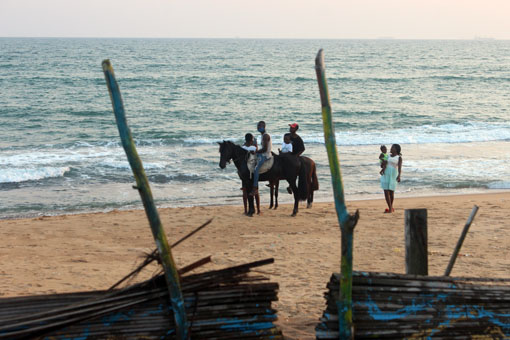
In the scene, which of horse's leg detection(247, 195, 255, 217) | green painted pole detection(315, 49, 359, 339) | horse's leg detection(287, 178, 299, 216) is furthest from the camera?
horse's leg detection(287, 178, 299, 216)

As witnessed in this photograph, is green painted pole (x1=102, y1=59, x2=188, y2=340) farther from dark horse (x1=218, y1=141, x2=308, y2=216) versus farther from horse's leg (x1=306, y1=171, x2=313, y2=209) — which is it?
horse's leg (x1=306, y1=171, x2=313, y2=209)

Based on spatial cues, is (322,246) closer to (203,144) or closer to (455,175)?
(455,175)

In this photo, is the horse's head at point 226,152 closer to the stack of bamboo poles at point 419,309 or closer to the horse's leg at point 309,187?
the horse's leg at point 309,187

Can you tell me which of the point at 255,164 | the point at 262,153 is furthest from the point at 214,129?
the point at 262,153

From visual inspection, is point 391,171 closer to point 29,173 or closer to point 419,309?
point 419,309

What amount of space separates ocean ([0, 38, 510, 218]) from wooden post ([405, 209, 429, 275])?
35.6 feet

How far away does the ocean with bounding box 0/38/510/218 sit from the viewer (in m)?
17.9

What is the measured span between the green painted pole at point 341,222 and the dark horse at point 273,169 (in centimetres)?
805

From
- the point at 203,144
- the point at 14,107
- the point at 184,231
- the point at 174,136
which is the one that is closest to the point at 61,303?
the point at 184,231

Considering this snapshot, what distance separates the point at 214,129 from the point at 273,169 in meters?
19.1

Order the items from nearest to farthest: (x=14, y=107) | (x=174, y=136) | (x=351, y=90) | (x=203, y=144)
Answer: (x=203, y=144), (x=174, y=136), (x=14, y=107), (x=351, y=90)

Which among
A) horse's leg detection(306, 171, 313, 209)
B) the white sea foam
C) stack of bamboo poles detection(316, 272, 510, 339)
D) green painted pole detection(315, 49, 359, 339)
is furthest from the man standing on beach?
the white sea foam

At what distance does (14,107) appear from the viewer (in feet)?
123

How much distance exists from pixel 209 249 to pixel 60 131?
21.6 m
